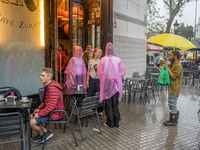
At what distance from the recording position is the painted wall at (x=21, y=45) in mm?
5367

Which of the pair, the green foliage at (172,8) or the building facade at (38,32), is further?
the green foliage at (172,8)

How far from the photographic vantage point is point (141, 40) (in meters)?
11.0

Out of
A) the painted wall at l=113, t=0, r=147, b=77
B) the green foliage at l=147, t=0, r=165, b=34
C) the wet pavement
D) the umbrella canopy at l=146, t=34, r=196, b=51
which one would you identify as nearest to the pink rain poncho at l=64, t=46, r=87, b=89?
the wet pavement

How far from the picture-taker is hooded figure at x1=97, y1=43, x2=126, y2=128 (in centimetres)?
466

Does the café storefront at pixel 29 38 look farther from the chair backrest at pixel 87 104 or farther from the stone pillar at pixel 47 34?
the chair backrest at pixel 87 104

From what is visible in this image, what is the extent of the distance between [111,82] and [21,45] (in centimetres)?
301

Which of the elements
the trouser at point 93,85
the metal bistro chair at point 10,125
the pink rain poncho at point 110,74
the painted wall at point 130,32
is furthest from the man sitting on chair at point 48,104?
the painted wall at point 130,32

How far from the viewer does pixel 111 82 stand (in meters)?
4.68

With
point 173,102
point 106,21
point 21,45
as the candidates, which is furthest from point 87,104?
point 106,21

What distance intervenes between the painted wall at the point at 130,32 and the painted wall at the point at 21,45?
11.9 ft

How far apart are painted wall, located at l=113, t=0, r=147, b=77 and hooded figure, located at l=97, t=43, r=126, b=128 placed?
3.98 m

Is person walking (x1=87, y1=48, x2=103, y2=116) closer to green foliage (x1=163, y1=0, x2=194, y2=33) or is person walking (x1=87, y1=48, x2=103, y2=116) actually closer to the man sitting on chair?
the man sitting on chair

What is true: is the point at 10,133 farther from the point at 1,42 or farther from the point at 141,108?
the point at 141,108

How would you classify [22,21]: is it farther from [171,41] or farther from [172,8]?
[172,8]
